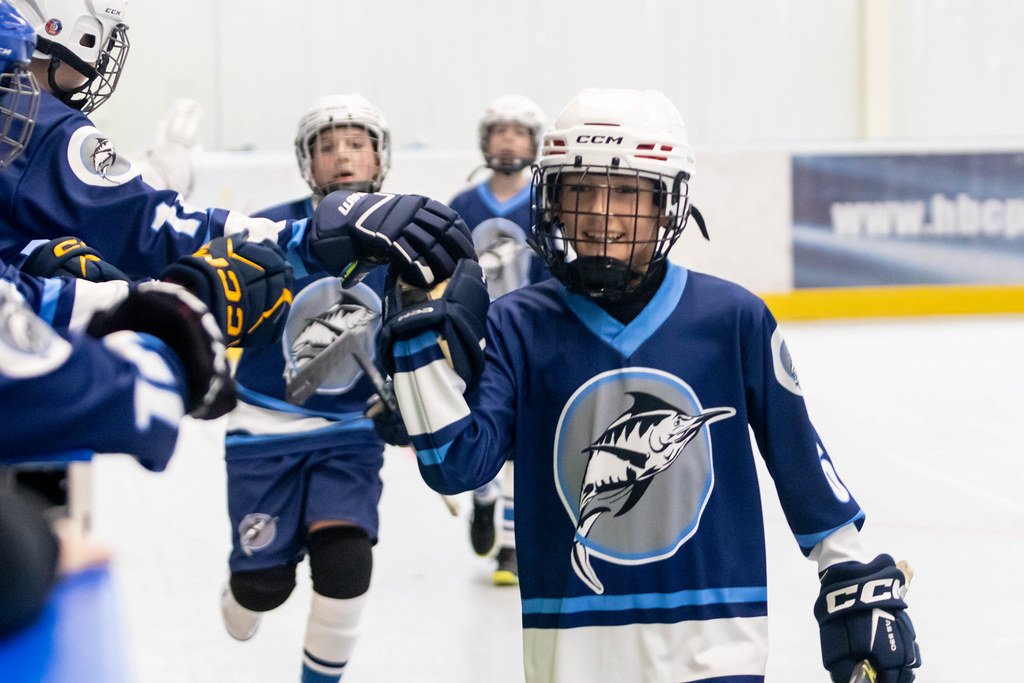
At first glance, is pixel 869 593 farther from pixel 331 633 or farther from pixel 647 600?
pixel 331 633

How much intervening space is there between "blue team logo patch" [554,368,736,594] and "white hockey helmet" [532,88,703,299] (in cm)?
12

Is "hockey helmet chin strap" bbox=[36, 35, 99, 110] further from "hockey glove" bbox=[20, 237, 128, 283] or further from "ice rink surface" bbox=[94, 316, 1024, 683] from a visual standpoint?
"ice rink surface" bbox=[94, 316, 1024, 683]

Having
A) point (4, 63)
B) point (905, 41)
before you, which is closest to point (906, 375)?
point (905, 41)

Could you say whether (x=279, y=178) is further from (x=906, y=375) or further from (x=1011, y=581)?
(x=1011, y=581)

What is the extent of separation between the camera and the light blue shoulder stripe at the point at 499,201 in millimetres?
4234

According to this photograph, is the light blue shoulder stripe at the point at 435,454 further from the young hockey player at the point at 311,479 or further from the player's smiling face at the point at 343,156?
the player's smiling face at the point at 343,156

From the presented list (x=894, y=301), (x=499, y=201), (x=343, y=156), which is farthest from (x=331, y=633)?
(x=894, y=301)

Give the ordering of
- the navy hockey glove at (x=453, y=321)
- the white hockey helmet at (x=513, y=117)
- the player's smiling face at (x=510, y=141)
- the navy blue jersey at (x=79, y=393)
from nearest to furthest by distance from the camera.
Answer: the navy blue jersey at (x=79, y=393), the navy hockey glove at (x=453, y=321), the player's smiling face at (x=510, y=141), the white hockey helmet at (x=513, y=117)

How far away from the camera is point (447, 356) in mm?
1597

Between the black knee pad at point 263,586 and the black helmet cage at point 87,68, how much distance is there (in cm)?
106

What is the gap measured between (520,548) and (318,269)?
44 centimetres

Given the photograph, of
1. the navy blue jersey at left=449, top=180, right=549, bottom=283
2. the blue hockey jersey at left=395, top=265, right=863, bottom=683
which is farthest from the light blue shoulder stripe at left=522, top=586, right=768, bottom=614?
the navy blue jersey at left=449, top=180, right=549, bottom=283

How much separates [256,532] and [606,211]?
54.2 inches

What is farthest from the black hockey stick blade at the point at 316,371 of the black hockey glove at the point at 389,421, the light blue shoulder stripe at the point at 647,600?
the light blue shoulder stripe at the point at 647,600
